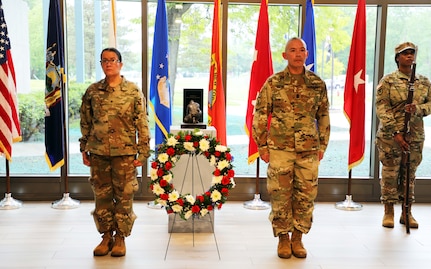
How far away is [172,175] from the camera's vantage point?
13.1 feet

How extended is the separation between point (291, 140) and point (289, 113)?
202mm

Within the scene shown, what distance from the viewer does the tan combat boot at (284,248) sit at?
3514mm

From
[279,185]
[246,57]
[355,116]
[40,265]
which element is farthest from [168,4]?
[40,265]

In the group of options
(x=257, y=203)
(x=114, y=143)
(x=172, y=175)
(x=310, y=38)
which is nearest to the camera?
(x=114, y=143)

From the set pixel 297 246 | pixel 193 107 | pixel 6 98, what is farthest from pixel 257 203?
pixel 6 98

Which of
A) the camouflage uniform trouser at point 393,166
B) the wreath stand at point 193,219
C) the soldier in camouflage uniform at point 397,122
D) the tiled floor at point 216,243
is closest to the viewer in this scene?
the tiled floor at point 216,243

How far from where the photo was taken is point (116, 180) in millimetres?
3471

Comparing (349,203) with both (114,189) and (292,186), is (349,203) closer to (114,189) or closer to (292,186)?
(292,186)

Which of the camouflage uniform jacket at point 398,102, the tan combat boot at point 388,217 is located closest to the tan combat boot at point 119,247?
the tan combat boot at point 388,217

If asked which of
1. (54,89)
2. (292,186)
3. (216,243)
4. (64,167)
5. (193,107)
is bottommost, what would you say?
(216,243)

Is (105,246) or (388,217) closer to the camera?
(105,246)

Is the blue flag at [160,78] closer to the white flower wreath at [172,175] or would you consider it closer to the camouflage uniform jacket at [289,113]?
the white flower wreath at [172,175]

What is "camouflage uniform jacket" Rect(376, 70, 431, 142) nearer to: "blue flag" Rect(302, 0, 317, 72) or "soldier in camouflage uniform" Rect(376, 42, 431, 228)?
"soldier in camouflage uniform" Rect(376, 42, 431, 228)

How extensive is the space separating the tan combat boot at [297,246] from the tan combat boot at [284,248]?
4 centimetres
